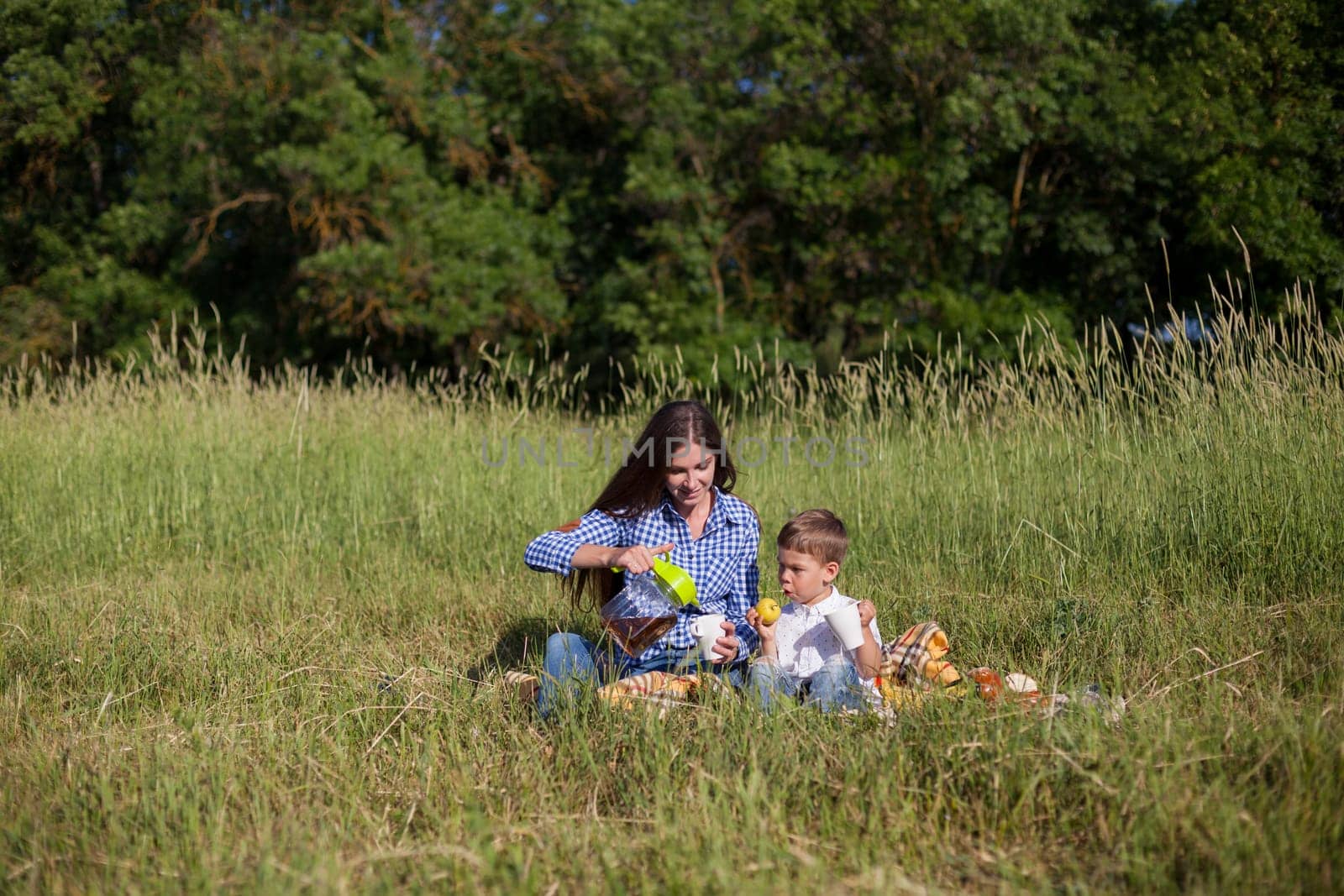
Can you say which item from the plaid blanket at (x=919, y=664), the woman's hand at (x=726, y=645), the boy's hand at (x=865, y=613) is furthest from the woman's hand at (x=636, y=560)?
the plaid blanket at (x=919, y=664)

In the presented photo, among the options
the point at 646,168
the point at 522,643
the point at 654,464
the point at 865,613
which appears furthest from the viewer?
the point at 646,168

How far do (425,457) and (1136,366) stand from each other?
4.07 meters

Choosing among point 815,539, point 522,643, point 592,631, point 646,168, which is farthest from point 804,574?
point 646,168

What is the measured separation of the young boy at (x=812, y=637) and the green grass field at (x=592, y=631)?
16cm

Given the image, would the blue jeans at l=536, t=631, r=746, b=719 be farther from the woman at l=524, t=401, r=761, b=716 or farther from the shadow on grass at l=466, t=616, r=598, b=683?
the shadow on grass at l=466, t=616, r=598, b=683

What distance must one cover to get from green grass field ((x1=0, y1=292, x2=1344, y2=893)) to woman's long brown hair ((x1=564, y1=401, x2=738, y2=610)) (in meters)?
0.61

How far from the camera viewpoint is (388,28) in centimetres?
1459

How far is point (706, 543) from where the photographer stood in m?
3.61

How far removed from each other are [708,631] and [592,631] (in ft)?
4.09

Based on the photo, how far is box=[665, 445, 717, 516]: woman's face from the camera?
342 cm

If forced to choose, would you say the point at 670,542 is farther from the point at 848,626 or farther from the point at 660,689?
the point at 848,626

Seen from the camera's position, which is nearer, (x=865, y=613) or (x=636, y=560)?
(x=636, y=560)

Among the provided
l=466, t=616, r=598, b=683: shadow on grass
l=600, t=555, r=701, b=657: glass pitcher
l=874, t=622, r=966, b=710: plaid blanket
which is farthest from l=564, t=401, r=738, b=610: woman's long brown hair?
l=874, t=622, r=966, b=710: plaid blanket

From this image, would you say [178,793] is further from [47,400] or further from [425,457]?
[47,400]
